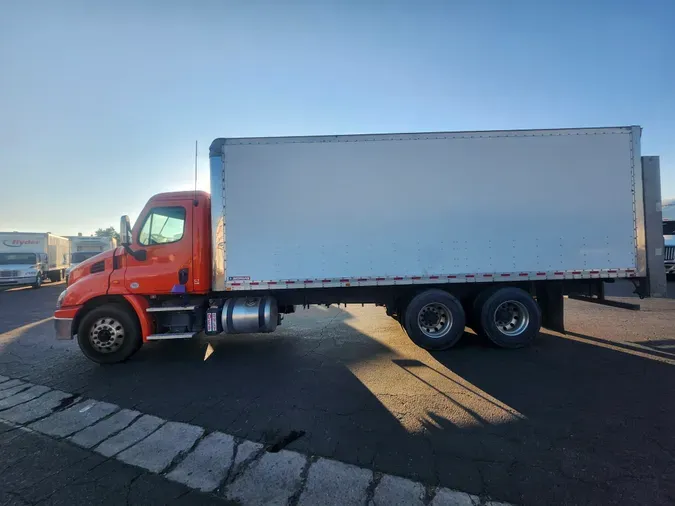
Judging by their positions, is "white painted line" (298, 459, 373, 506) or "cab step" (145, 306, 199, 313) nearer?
"white painted line" (298, 459, 373, 506)

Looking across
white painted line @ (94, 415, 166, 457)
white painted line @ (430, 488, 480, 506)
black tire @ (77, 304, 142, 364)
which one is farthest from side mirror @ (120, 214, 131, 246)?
white painted line @ (430, 488, 480, 506)

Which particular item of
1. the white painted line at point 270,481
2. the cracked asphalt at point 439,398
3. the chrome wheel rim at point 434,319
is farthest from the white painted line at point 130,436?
the chrome wheel rim at point 434,319

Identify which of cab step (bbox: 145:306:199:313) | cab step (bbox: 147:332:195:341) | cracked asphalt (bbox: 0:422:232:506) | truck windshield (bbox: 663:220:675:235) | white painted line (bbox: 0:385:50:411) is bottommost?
cracked asphalt (bbox: 0:422:232:506)

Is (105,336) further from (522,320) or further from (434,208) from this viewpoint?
(522,320)

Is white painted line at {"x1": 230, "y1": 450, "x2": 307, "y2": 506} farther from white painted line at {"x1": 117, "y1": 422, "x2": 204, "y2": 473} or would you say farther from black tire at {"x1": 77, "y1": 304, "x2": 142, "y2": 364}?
black tire at {"x1": 77, "y1": 304, "x2": 142, "y2": 364}

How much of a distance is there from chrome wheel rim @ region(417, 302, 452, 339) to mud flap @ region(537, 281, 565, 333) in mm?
2226

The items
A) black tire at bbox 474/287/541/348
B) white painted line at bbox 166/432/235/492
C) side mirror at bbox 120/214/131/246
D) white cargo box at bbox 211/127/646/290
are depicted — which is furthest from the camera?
black tire at bbox 474/287/541/348

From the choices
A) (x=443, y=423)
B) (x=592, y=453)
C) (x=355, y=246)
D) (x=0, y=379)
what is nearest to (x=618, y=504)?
(x=592, y=453)

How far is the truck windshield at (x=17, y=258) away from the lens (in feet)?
62.6

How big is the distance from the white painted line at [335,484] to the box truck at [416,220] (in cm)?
336

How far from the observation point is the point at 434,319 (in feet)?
20.6

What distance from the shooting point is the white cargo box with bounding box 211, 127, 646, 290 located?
602cm

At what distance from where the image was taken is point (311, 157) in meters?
6.05

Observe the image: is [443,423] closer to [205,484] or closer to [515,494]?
[515,494]
